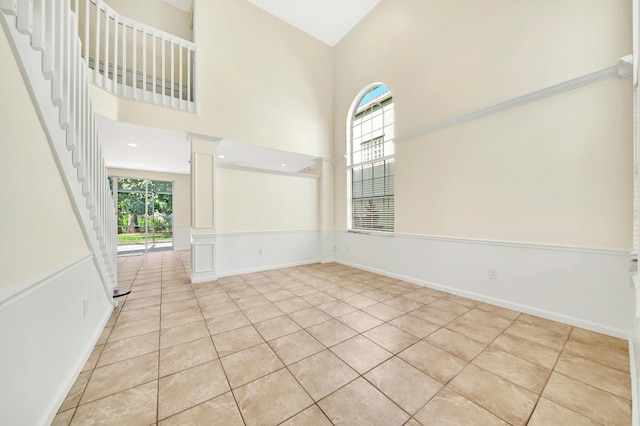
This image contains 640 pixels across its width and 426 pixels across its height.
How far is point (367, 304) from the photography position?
9.13 feet

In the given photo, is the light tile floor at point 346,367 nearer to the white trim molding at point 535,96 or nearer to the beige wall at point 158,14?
the white trim molding at point 535,96

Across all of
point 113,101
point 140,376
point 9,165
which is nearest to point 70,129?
point 9,165

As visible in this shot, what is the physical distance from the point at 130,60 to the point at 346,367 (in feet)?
19.1

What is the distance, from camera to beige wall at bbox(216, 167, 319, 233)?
412 centimetres

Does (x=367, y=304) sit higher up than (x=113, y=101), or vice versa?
(x=113, y=101)

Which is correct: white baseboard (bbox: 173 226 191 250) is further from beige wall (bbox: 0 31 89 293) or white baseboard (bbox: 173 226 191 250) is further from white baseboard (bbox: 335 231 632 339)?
white baseboard (bbox: 335 231 632 339)

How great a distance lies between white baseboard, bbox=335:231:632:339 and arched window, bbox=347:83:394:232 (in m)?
0.85

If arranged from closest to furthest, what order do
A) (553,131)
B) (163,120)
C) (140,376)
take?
A: 1. (140,376)
2. (553,131)
3. (163,120)

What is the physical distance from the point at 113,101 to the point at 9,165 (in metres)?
2.87

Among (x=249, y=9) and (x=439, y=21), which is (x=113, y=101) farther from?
(x=439, y=21)

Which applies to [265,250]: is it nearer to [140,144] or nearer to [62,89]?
[140,144]

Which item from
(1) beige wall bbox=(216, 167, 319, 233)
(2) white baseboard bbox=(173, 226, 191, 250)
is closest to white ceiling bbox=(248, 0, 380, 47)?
(1) beige wall bbox=(216, 167, 319, 233)

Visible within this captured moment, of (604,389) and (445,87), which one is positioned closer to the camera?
(604,389)

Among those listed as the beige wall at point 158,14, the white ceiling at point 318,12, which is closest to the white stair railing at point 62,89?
the beige wall at point 158,14
